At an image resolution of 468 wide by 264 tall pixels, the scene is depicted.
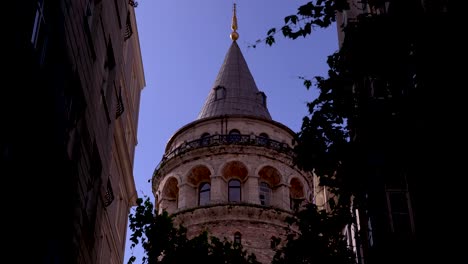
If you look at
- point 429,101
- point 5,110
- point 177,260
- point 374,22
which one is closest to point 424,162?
point 429,101

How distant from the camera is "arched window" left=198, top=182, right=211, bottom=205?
38.5 m

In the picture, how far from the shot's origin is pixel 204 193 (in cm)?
3894

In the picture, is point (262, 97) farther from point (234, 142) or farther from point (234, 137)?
point (234, 142)

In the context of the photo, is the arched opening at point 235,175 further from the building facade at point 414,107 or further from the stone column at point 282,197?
the building facade at point 414,107

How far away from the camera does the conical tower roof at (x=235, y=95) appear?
4225 cm

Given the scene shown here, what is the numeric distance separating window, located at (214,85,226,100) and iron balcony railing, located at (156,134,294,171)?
4.35 m

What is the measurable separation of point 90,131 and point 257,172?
24.5 meters

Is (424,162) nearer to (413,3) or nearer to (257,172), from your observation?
(413,3)

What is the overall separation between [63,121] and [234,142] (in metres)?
27.5

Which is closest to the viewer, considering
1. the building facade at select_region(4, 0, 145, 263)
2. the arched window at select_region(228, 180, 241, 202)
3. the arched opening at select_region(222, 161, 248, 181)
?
the building facade at select_region(4, 0, 145, 263)

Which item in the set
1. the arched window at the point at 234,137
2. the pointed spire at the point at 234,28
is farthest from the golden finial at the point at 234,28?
the arched window at the point at 234,137

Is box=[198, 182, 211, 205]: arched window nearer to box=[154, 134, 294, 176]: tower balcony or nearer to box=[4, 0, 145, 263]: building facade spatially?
box=[154, 134, 294, 176]: tower balcony

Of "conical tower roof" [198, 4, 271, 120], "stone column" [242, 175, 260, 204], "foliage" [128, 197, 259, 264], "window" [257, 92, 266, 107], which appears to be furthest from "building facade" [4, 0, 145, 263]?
"window" [257, 92, 266, 107]

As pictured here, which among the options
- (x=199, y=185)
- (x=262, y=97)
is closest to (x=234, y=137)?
(x=199, y=185)
